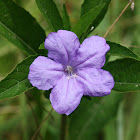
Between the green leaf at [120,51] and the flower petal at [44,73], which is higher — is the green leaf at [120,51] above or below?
below

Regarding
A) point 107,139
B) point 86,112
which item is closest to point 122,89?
point 86,112

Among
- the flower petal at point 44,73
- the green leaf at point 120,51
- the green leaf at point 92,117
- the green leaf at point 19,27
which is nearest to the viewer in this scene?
the flower petal at point 44,73

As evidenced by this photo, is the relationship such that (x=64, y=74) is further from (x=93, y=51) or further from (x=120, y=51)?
(x=120, y=51)

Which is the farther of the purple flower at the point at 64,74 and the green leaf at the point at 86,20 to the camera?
the green leaf at the point at 86,20

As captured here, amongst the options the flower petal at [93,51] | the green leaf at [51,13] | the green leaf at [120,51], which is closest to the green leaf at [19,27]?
the green leaf at [51,13]

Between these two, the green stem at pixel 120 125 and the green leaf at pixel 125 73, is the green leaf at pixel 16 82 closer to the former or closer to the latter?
the green leaf at pixel 125 73

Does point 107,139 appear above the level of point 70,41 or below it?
below

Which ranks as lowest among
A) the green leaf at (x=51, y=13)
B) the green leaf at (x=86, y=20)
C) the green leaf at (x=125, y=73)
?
the green leaf at (x=125, y=73)

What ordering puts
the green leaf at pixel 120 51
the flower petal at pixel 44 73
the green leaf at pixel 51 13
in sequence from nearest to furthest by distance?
the flower petal at pixel 44 73 → the green leaf at pixel 120 51 → the green leaf at pixel 51 13

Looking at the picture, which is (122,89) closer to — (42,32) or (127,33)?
(42,32)
